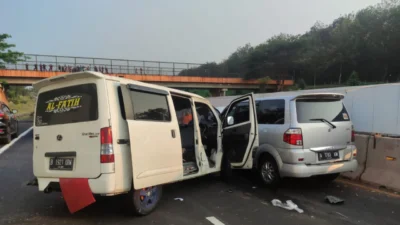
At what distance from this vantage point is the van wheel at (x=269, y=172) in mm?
6256

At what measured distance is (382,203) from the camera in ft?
17.8

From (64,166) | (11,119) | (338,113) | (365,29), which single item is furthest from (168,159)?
(365,29)

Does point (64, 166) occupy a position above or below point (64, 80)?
below

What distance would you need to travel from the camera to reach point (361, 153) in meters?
7.13

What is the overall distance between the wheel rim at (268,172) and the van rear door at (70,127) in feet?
11.3

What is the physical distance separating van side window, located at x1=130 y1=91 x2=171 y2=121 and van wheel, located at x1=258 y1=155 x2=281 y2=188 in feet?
7.71

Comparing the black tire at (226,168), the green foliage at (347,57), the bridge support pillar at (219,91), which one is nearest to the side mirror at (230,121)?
the black tire at (226,168)

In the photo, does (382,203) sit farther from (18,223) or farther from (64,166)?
(18,223)

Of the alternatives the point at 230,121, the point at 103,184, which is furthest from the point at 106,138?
the point at 230,121

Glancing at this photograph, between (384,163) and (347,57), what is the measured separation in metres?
61.6

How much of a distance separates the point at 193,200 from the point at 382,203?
312 centimetres

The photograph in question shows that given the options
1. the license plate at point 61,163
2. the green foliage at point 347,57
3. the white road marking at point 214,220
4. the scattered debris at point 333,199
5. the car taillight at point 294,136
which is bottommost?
the scattered debris at point 333,199

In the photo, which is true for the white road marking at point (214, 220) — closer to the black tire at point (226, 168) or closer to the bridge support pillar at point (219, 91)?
the black tire at point (226, 168)

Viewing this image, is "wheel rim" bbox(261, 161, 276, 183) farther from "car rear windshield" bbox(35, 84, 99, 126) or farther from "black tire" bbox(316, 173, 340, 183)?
"car rear windshield" bbox(35, 84, 99, 126)
